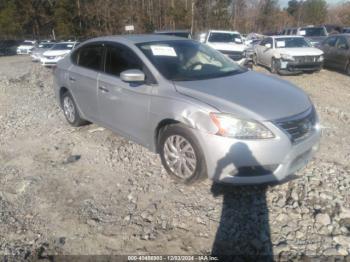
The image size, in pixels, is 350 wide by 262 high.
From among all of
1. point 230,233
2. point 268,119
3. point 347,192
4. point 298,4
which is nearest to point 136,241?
point 230,233

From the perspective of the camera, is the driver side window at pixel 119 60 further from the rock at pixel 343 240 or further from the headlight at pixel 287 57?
the headlight at pixel 287 57

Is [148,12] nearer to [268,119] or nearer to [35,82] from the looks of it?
[35,82]

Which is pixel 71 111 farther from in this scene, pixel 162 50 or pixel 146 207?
pixel 146 207

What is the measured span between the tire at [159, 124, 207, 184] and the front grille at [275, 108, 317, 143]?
903 mm

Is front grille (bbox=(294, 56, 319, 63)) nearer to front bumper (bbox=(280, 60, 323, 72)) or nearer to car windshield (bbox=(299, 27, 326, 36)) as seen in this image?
front bumper (bbox=(280, 60, 323, 72))

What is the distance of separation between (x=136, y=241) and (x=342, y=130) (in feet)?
14.4

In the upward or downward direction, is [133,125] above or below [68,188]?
above

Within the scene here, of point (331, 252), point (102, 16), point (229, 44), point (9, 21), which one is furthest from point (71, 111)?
point (9, 21)

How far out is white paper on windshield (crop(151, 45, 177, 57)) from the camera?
4.53 metres

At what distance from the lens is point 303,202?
369 cm

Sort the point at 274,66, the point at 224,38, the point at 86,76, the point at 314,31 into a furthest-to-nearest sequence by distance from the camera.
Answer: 1. the point at 314,31
2. the point at 224,38
3. the point at 274,66
4. the point at 86,76

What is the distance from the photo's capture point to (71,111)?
6.20m

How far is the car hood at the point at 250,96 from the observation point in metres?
3.58

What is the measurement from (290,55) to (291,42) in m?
1.64
